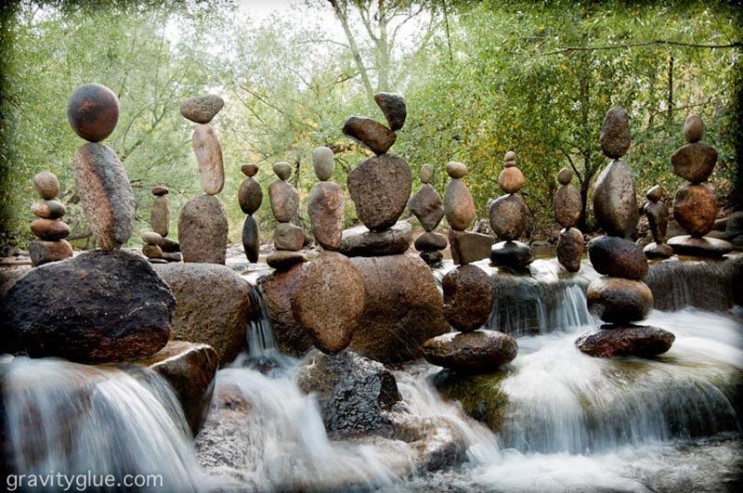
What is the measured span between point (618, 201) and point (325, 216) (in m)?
2.74

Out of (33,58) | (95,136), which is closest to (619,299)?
(95,136)

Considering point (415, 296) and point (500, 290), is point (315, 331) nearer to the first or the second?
point (415, 296)

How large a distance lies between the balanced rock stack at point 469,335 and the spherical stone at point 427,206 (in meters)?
3.03

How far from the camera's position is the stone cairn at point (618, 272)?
16.2 ft

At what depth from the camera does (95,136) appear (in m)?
3.39

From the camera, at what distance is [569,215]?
6.96 m

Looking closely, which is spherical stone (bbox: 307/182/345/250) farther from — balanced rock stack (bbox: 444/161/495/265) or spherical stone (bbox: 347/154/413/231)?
balanced rock stack (bbox: 444/161/495/265)

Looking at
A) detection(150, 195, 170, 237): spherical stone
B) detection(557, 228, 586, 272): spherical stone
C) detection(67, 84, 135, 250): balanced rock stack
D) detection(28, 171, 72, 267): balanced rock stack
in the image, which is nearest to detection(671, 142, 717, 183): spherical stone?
detection(557, 228, 586, 272): spherical stone

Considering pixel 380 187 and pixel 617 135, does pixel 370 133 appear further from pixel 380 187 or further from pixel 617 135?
pixel 617 135

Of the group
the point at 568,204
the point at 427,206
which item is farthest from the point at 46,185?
the point at 568,204

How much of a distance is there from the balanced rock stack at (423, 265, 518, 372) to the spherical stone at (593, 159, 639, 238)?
4.40 ft

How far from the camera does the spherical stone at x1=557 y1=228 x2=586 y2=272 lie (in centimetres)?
695

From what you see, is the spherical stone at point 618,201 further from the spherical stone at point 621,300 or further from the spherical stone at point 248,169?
the spherical stone at point 248,169

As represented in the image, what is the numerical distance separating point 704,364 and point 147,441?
4489 mm
